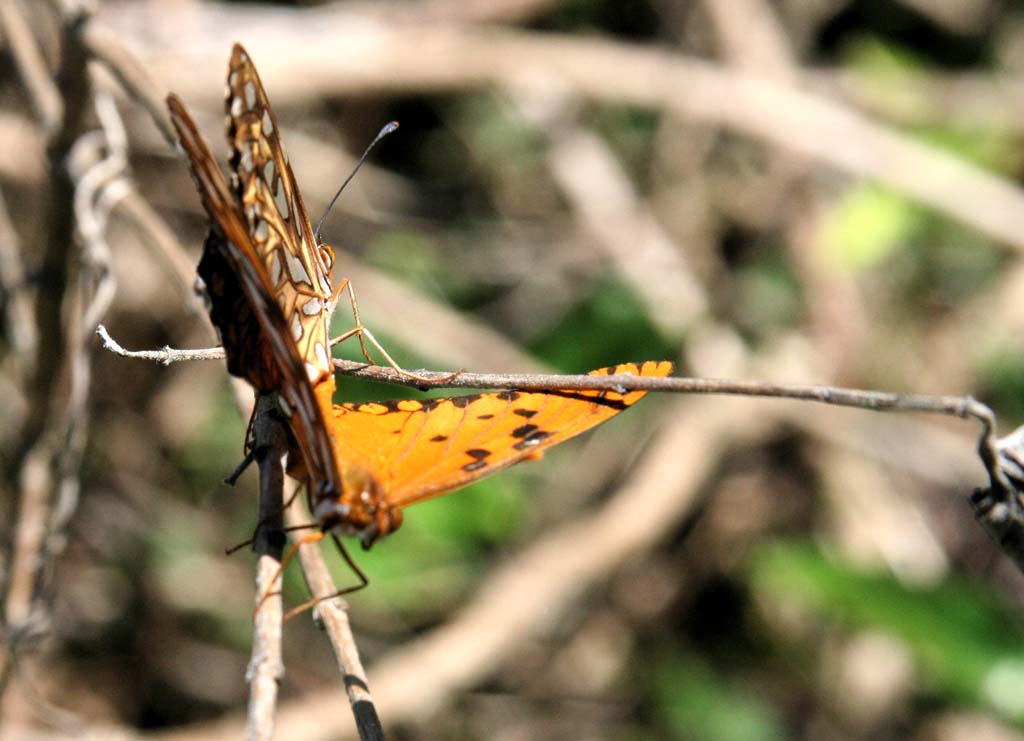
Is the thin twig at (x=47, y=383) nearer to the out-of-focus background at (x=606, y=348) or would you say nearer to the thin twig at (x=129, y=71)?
the thin twig at (x=129, y=71)

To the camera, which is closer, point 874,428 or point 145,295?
point 874,428

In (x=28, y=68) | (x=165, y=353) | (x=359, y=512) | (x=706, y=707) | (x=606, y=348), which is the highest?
(x=606, y=348)

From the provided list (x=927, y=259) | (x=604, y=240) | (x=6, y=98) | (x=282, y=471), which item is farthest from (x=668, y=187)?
(x=282, y=471)

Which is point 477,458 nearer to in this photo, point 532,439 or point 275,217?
point 532,439

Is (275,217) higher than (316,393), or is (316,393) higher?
(275,217)

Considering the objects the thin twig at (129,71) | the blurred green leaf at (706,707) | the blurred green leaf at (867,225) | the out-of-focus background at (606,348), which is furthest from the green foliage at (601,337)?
the thin twig at (129,71)

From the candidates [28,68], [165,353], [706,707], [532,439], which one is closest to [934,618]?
[706,707]

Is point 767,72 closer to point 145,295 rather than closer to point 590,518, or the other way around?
Answer: point 590,518
